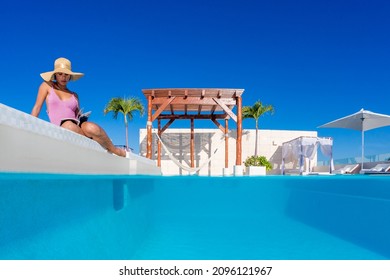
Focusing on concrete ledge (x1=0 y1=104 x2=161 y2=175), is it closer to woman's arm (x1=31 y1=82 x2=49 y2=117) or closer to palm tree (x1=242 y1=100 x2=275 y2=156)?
→ woman's arm (x1=31 y1=82 x2=49 y2=117)

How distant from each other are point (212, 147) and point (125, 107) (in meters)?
7.81

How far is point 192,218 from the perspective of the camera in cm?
434

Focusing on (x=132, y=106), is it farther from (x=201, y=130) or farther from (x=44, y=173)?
(x=44, y=173)

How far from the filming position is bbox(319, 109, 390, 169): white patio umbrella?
10.7 meters

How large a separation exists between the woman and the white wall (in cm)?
1197

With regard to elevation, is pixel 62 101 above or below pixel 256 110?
below

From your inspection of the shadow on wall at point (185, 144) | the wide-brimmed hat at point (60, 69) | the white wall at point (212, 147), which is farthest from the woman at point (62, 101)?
the shadow on wall at point (185, 144)

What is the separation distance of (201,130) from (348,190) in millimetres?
12297

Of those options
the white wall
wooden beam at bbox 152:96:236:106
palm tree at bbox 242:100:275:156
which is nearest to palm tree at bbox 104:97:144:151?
the white wall

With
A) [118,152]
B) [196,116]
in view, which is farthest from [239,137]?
[118,152]

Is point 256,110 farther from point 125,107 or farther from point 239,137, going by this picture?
point 239,137

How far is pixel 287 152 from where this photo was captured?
53.7 ft

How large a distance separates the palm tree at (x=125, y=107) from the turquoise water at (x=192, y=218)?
656 inches

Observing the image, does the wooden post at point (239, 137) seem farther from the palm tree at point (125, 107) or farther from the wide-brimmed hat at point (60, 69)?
the palm tree at point (125, 107)
